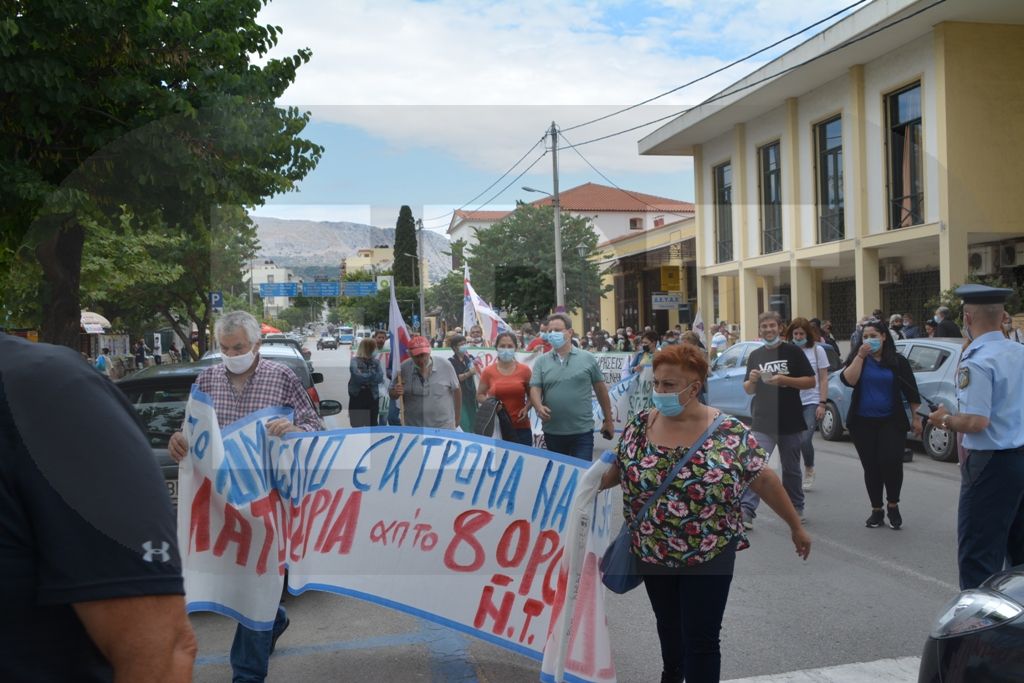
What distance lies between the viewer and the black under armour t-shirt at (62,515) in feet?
4.79

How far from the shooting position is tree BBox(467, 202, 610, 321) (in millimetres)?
38562

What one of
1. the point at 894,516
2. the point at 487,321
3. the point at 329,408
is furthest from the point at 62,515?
the point at 487,321

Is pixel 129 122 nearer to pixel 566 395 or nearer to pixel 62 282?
pixel 62 282

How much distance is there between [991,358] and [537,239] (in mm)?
36250

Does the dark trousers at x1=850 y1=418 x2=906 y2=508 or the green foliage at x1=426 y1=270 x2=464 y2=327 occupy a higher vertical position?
the green foliage at x1=426 y1=270 x2=464 y2=327

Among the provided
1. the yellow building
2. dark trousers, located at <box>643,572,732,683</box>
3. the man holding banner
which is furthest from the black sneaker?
the yellow building

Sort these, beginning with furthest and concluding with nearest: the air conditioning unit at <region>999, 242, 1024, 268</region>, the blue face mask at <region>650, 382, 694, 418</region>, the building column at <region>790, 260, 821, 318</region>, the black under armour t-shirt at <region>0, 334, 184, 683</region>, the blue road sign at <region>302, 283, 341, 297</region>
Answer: the blue road sign at <region>302, 283, 341, 297</region> < the building column at <region>790, 260, 821, 318</region> < the air conditioning unit at <region>999, 242, 1024, 268</region> < the blue face mask at <region>650, 382, 694, 418</region> < the black under armour t-shirt at <region>0, 334, 184, 683</region>

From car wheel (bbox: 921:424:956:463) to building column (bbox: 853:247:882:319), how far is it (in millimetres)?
12013

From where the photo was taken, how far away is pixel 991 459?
4.97 meters

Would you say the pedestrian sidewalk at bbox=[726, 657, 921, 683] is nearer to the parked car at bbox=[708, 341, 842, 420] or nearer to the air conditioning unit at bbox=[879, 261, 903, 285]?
the parked car at bbox=[708, 341, 842, 420]

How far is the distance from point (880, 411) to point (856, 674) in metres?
3.91

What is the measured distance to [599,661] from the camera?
14.0ft

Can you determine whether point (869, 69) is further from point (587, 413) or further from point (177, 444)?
point (177, 444)

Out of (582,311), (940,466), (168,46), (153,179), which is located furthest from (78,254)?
(582,311)
